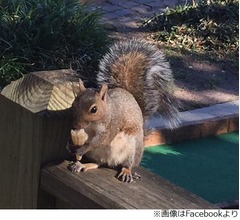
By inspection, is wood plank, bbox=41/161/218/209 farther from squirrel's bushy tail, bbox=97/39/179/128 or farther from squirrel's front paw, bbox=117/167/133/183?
squirrel's bushy tail, bbox=97/39/179/128

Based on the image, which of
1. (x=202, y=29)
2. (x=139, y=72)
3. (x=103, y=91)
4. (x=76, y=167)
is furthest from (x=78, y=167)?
(x=202, y=29)

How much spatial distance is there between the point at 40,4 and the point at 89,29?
1.66 ft

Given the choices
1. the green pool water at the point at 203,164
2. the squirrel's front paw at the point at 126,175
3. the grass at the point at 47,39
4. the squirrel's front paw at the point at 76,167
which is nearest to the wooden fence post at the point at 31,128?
the squirrel's front paw at the point at 76,167

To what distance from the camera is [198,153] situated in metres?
4.50

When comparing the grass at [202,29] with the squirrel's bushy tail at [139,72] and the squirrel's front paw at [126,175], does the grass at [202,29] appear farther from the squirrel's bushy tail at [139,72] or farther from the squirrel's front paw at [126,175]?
the squirrel's front paw at [126,175]

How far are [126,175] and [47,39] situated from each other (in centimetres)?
367

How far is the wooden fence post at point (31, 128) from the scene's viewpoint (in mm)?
1601

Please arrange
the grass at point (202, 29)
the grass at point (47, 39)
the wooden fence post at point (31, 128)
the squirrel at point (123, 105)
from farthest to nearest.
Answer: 1. the grass at point (202, 29)
2. the grass at point (47, 39)
3. the squirrel at point (123, 105)
4. the wooden fence post at point (31, 128)

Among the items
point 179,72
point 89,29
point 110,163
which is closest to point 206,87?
point 179,72

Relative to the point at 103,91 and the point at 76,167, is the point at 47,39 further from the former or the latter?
the point at 76,167

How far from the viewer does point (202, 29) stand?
7.18m

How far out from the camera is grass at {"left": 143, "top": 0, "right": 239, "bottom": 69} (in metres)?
6.88

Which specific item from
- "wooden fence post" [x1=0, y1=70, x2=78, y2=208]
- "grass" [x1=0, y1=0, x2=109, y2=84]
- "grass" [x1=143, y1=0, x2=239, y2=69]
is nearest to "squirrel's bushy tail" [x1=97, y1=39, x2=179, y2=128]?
"wooden fence post" [x1=0, y1=70, x2=78, y2=208]

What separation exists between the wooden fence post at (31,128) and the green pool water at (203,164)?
2.17 meters
